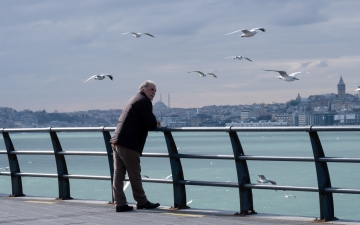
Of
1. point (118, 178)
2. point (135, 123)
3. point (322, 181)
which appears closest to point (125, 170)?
point (118, 178)

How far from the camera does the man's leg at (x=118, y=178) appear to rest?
1150cm

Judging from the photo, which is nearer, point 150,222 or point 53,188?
point 150,222

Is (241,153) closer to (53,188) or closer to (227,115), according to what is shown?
(53,188)

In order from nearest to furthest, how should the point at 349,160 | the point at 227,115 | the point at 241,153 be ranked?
the point at 349,160 < the point at 241,153 < the point at 227,115

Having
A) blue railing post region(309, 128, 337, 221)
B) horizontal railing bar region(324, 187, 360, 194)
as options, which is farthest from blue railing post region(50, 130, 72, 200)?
horizontal railing bar region(324, 187, 360, 194)

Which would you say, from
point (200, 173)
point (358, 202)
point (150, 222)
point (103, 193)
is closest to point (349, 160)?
point (150, 222)

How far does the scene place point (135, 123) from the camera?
11.2m

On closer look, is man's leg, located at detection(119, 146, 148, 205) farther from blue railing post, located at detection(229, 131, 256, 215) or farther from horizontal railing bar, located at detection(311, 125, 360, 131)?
horizontal railing bar, located at detection(311, 125, 360, 131)

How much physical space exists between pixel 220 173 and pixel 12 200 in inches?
2054

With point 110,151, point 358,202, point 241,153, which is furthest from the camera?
point 358,202

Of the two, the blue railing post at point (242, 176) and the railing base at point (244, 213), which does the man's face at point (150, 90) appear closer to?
the blue railing post at point (242, 176)

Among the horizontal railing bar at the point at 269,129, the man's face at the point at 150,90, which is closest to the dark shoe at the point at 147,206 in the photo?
the man's face at the point at 150,90

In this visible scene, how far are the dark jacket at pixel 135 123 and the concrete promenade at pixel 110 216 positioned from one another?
965 mm

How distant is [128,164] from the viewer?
450 inches
